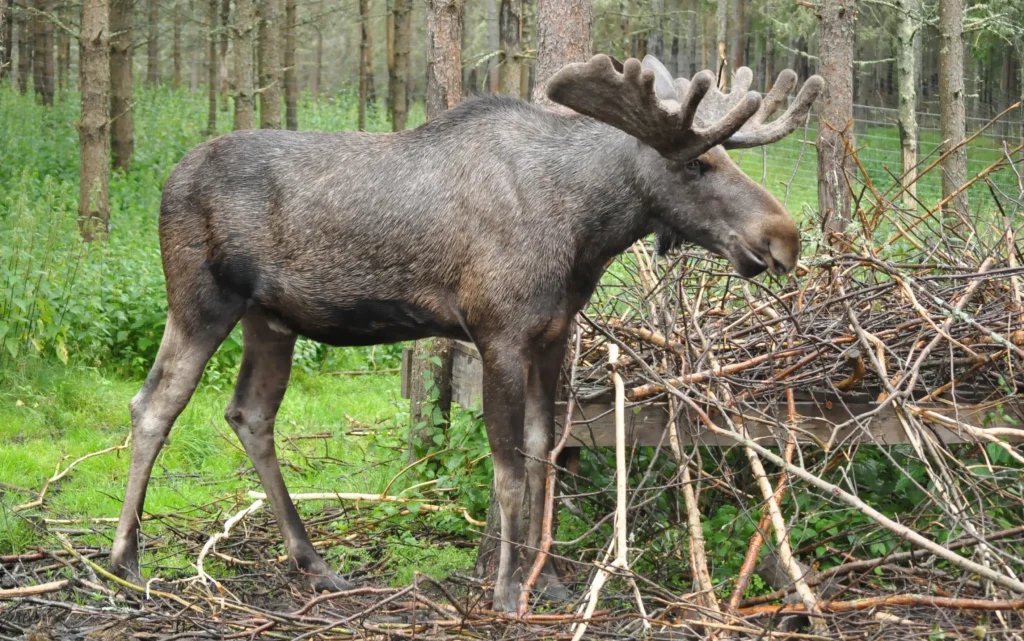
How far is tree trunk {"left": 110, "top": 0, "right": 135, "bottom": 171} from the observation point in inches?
691

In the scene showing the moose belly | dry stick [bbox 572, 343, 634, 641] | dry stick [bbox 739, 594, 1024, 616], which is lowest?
dry stick [bbox 739, 594, 1024, 616]

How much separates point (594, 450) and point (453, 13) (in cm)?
298

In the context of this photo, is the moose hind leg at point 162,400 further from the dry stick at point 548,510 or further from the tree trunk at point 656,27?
the tree trunk at point 656,27

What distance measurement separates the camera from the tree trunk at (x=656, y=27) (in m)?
22.1

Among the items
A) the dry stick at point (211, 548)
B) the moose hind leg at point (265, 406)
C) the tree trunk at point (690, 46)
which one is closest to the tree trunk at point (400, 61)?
the tree trunk at point (690, 46)

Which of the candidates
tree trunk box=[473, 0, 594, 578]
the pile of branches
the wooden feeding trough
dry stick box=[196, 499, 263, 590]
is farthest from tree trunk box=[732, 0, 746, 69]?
dry stick box=[196, 499, 263, 590]

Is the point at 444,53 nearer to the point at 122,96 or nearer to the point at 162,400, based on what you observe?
the point at 162,400

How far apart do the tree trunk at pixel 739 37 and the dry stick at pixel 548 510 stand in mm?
22224

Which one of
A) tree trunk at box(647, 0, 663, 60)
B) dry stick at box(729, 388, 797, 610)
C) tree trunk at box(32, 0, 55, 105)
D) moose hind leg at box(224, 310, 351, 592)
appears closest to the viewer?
dry stick at box(729, 388, 797, 610)

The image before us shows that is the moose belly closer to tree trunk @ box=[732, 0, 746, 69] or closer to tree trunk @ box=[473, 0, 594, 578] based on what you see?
tree trunk @ box=[473, 0, 594, 578]

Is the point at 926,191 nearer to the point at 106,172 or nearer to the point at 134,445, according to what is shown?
the point at 106,172

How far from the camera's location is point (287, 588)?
5.62m

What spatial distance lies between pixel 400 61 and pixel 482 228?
1393 cm

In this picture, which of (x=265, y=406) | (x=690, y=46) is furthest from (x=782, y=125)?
(x=690, y=46)
